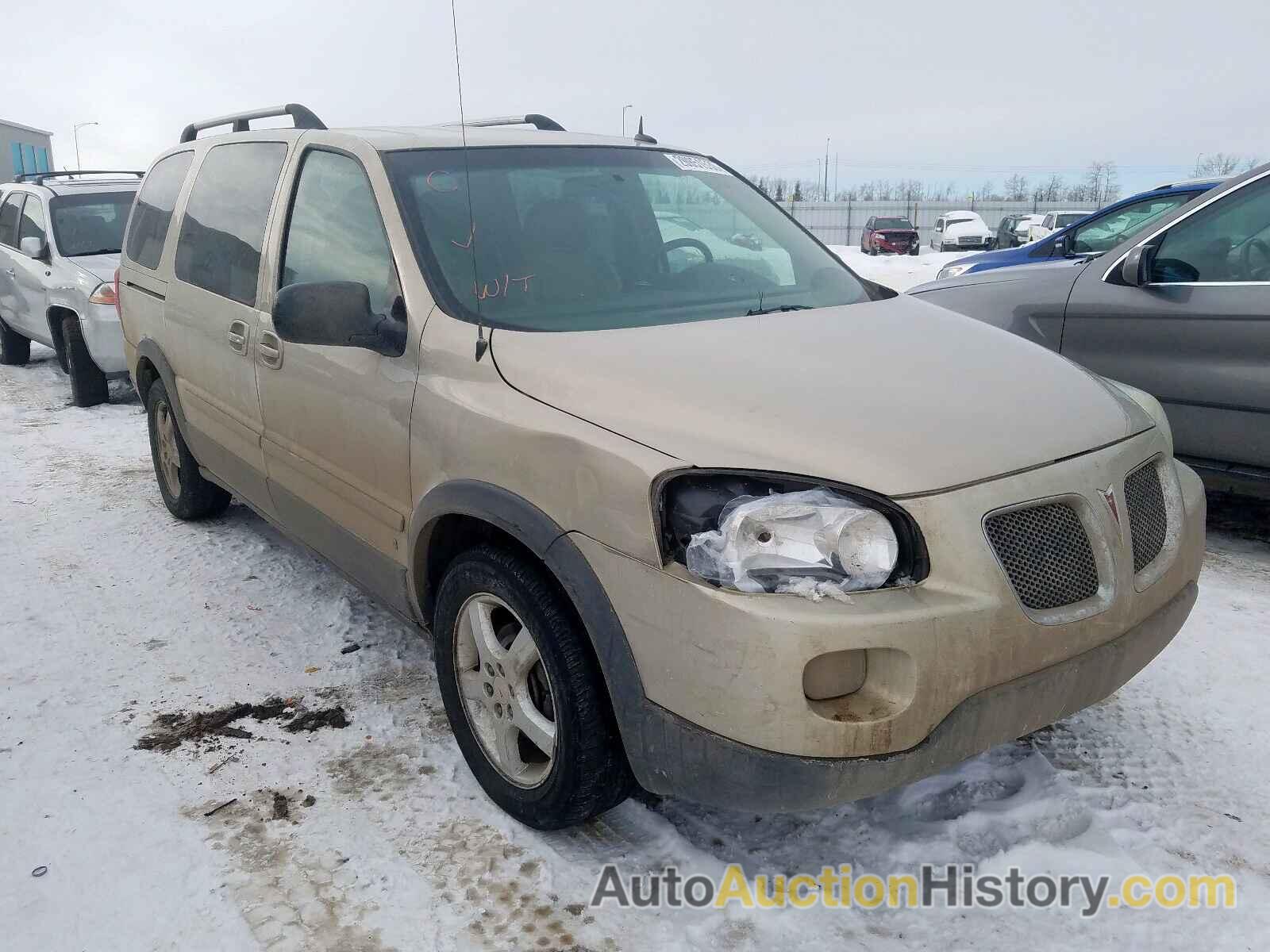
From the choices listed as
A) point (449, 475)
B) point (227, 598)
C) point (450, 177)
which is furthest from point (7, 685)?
point (450, 177)

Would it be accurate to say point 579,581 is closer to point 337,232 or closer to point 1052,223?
point 337,232

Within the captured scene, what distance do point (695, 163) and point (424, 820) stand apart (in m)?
2.49

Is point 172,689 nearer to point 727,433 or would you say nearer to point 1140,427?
point 727,433

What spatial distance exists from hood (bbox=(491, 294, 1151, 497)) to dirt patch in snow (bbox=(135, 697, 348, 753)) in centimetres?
142

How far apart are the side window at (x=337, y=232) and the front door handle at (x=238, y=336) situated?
33 centimetres

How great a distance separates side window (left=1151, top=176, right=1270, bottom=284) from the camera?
4375mm

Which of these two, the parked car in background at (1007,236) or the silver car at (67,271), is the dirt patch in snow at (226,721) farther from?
the parked car in background at (1007,236)

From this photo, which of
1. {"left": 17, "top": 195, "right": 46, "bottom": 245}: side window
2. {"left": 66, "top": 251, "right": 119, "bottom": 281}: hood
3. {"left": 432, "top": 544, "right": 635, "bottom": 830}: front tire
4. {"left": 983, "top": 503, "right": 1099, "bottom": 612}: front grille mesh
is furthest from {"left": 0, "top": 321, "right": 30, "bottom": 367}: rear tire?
{"left": 983, "top": 503, "right": 1099, "bottom": 612}: front grille mesh

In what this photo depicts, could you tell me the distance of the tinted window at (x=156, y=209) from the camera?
183 inches

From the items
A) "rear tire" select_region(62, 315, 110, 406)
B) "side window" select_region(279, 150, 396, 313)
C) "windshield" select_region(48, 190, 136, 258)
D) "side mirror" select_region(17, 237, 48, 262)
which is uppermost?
"windshield" select_region(48, 190, 136, 258)

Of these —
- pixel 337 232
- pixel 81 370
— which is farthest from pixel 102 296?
pixel 337 232

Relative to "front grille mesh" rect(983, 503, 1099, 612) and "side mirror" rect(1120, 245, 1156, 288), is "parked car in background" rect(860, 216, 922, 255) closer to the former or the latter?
"side mirror" rect(1120, 245, 1156, 288)

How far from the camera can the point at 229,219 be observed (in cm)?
395

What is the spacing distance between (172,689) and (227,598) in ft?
2.72
